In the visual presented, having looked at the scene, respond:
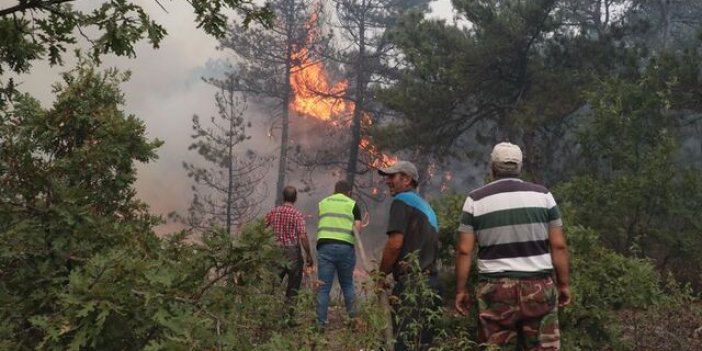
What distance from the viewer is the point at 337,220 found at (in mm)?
6582

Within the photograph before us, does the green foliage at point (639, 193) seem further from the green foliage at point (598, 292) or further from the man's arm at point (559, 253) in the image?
the man's arm at point (559, 253)

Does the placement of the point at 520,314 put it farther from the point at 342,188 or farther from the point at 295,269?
the point at 295,269

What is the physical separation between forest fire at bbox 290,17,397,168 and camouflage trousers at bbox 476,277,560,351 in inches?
816

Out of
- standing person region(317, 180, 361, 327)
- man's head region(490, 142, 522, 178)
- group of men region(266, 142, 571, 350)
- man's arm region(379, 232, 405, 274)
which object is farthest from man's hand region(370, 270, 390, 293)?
standing person region(317, 180, 361, 327)

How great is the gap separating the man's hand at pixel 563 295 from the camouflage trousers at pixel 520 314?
6.2 inches

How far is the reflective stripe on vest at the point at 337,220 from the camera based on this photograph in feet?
21.6

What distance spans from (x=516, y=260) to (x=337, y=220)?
3.36 meters

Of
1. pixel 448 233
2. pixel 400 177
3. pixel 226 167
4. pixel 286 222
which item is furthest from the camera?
pixel 226 167

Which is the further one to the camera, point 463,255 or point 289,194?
point 289,194

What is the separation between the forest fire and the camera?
25.5 meters

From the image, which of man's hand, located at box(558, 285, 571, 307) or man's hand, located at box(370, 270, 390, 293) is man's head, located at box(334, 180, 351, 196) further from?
man's hand, located at box(558, 285, 571, 307)

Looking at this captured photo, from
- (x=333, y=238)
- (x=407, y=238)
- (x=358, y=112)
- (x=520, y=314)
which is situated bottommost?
(x=520, y=314)

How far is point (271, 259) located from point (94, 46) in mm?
1827

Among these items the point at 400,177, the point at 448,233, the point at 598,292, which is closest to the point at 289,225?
the point at 448,233
